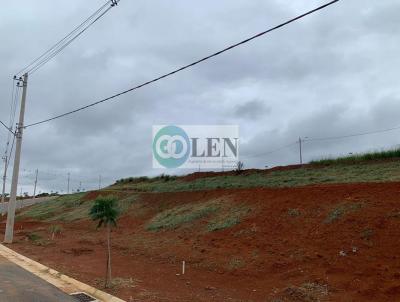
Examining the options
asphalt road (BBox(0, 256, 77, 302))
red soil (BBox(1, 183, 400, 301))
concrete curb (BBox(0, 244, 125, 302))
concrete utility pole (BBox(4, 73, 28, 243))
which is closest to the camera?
asphalt road (BBox(0, 256, 77, 302))

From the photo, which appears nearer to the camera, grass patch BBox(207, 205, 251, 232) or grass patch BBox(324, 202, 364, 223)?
grass patch BBox(324, 202, 364, 223)

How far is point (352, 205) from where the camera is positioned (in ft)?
48.6

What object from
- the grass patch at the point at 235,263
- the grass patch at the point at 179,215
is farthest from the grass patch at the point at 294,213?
the grass patch at the point at 179,215

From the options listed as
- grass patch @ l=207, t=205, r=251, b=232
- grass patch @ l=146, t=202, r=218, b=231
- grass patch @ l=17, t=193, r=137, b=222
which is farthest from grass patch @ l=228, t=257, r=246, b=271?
grass patch @ l=17, t=193, r=137, b=222

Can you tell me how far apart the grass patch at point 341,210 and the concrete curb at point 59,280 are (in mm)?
7799

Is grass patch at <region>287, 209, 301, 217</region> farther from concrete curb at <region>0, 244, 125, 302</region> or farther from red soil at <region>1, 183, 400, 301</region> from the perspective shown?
concrete curb at <region>0, 244, 125, 302</region>

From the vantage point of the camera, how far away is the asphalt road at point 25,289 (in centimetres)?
962

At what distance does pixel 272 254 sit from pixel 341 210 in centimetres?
297

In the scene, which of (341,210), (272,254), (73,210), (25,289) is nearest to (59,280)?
(25,289)

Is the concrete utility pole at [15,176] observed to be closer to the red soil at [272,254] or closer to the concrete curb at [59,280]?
the red soil at [272,254]

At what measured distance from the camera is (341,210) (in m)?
14.8

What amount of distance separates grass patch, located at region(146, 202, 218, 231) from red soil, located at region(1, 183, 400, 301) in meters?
0.95

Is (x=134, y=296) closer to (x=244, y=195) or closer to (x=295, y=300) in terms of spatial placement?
(x=295, y=300)

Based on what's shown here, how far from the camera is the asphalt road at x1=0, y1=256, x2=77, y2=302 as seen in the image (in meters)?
9.62
